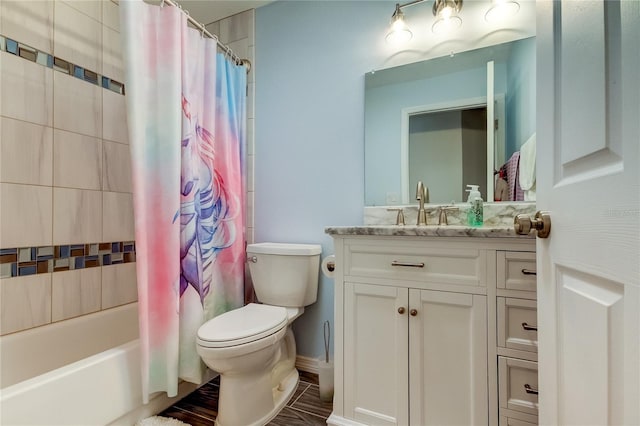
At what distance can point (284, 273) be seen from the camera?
1662 millimetres

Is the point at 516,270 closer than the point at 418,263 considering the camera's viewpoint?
Yes

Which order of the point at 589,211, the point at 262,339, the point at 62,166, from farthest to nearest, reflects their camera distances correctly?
the point at 62,166 → the point at 262,339 → the point at 589,211

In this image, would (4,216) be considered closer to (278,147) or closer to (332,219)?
(278,147)

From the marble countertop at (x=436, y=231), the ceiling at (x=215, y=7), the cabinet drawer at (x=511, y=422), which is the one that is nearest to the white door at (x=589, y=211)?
the marble countertop at (x=436, y=231)

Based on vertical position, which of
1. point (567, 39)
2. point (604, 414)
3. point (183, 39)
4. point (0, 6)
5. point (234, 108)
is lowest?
point (604, 414)

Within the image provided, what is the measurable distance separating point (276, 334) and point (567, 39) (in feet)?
4.43

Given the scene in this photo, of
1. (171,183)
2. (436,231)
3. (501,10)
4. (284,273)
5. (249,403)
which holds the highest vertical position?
(501,10)

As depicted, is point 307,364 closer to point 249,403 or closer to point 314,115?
point 249,403

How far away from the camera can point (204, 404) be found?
1.53 metres

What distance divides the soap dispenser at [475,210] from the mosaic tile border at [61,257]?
6.49ft

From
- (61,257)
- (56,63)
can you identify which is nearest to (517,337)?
(61,257)

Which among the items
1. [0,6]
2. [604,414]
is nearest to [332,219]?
[604,414]

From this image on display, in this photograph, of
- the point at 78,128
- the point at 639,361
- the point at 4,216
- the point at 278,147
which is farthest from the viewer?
the point at 278,147

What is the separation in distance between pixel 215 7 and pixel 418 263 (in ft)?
7.15
